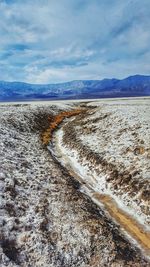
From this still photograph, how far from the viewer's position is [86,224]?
1638 centimetres

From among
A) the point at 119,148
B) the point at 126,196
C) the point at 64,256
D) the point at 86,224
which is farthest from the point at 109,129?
the point at 64,256

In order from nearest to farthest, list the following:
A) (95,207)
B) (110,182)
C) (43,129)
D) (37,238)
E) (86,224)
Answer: (37,238), (86,224), (95,207), (110,182), (43,129)

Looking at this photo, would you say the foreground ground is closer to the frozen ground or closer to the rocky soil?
the frozen ground

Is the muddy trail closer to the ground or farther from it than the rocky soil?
closer to the ground

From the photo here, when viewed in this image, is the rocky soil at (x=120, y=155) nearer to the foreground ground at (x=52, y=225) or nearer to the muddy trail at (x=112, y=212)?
the muddy trail at (x=112, y=212)

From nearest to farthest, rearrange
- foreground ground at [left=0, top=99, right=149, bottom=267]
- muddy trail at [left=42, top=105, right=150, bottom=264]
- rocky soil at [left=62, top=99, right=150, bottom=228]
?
foreground ground at [left=0, top=99, right=149, bottom=267] → muddy trail at [left=42, top=105, right=150, bottom=264] → rocky soil at [left=62, top=99, right=150, bottom=228]

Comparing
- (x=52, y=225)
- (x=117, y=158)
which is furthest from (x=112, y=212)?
(x=117, y=158)

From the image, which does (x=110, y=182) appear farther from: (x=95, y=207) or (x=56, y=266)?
(x=56, y=266)

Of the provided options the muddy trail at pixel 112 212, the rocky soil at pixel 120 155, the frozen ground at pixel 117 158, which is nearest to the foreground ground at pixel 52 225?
the muddy trail at pixel 112 212

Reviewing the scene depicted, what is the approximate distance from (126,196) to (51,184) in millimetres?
5343

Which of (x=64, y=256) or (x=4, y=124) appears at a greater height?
(x=4, y=124)

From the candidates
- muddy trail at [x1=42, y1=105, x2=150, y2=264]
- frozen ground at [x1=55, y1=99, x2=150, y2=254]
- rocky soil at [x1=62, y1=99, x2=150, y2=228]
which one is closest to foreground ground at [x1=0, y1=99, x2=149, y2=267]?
muddy trail at [x1=42, y1=105, x2=150, y2=264]

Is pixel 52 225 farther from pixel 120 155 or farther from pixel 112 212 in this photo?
pixel 120 155

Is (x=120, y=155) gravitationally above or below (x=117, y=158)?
above
